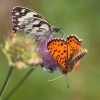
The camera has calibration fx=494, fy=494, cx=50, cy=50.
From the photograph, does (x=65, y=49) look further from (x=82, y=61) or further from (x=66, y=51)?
(x=82, y=61)

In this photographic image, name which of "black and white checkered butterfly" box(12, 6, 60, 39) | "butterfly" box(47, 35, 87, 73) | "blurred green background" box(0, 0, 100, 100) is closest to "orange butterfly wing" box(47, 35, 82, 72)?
"butterfly" box(47, 35, 87, 73)

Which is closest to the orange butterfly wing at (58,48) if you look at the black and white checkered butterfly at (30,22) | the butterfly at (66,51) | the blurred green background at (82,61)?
the butterfly at (66,51)

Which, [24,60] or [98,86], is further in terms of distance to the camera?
[98,86]

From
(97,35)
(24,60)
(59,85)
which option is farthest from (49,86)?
(24,60)

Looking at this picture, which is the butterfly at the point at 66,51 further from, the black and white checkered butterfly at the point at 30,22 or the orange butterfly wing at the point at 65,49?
the black and white checkered butterfly at the point at 30,22

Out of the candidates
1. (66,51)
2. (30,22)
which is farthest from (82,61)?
(66,51)

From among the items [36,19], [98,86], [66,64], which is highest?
[36,19]

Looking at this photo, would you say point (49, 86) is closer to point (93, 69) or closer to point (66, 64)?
point (93, 69)
